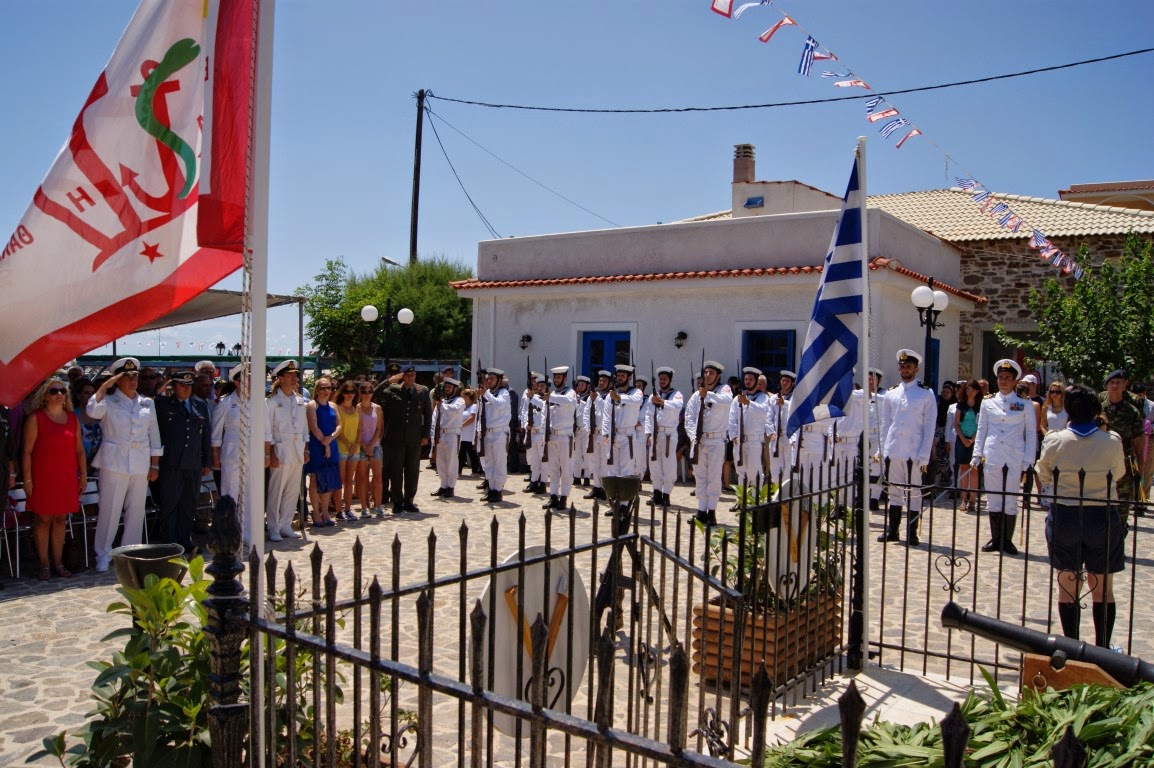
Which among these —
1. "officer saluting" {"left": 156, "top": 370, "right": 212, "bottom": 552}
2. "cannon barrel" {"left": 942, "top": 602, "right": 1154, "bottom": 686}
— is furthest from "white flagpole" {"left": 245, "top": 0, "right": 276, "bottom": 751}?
"officer saluting" {"left": 156, "top": 370, "right": 212, "bottom": 552}

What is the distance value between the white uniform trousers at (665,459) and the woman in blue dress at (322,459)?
14.9 ft

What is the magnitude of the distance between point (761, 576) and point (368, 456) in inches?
295

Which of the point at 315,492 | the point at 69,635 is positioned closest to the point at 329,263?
the point at 315,492

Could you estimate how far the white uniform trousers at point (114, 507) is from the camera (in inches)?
344

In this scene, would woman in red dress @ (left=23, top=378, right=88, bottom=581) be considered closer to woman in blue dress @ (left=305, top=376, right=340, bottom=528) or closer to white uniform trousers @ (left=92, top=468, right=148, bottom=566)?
white uniform trousers @ (left=92, top=468, right=148, bottom=566)

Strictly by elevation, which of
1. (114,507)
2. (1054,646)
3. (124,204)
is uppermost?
(124,204)

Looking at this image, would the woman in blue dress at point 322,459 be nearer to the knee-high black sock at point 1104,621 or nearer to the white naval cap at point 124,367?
the white naval cap at point 124,367

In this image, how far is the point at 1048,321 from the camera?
633 inches

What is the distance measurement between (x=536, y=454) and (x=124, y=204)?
→ 1121cm

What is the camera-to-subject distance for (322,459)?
36.4 ft

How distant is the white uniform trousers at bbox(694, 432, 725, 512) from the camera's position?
1173cm

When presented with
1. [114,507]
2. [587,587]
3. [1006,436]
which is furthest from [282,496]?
[1006,436]

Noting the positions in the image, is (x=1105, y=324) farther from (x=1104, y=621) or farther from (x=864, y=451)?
(x=864, y=451)

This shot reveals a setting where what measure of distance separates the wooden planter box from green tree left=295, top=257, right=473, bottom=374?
24.8 metres
